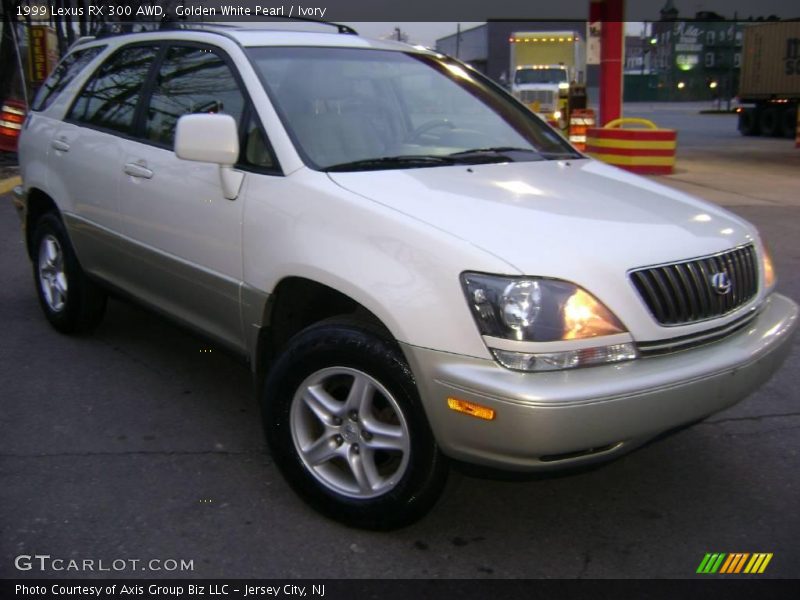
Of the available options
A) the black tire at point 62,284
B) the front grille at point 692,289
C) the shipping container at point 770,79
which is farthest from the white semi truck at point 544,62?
the front grille at point 692,289

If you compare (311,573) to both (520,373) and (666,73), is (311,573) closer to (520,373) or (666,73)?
(520,373)

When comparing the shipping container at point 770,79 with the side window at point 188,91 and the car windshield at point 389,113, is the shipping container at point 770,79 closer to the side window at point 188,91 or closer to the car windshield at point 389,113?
the car windshield at point 389,113

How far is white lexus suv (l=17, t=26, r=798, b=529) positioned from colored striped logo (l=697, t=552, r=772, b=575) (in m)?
0.51

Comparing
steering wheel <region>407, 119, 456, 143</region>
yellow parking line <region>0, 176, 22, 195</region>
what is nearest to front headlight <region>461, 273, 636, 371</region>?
steering wheel <region>407, 119, 456, 143</region>

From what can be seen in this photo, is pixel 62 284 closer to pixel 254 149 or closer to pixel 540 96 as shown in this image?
pixel 254 149

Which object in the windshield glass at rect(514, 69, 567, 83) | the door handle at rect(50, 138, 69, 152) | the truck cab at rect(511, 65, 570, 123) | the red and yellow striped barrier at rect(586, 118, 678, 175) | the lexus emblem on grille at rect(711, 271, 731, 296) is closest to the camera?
the lexus emblem on grille at rect(711, 271, 731, 296)

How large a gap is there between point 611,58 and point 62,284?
1447 cm

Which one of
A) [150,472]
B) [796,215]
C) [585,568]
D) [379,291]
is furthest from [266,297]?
[796,215]

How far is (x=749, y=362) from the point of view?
3.03 m

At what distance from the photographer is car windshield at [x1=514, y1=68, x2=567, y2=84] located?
30.0m

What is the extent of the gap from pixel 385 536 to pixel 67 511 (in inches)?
47.1

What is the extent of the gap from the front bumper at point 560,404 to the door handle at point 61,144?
10.1 ft

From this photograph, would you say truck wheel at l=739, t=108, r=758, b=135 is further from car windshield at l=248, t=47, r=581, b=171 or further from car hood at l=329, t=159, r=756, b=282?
car hood at l=329, t=159, r=756, b=282

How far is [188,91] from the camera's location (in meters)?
4.16
